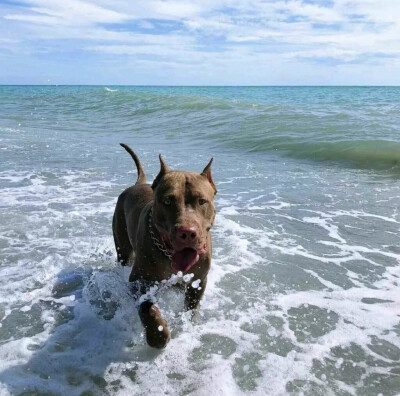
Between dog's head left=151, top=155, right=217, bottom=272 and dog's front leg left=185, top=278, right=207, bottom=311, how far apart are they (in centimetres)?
42

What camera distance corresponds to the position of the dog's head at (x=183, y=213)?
3.13 m

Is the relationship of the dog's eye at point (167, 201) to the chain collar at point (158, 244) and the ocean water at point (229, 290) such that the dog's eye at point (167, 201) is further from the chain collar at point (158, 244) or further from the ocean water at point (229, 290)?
the ocean water at point (229, 290)

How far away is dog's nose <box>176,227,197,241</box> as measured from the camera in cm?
307

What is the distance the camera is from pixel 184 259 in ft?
10.6

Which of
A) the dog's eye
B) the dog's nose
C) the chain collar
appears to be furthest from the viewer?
the chain collar

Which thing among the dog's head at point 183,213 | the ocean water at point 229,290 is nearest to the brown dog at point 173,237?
the dog's head at point 183,213

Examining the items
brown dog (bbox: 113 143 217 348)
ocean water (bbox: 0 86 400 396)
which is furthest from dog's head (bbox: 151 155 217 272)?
ocean water (bbox: 0 86 400 396)

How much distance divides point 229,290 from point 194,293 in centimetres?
75

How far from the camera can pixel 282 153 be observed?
12.4 m

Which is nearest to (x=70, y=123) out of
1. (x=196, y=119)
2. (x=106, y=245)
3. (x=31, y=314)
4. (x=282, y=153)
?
(x=196, y=119)

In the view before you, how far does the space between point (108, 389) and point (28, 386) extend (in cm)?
51

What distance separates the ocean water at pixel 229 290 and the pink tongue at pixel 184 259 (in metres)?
0.71

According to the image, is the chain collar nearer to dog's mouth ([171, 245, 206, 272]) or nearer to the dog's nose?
dog's mouth ([171, 245, 206, 272])

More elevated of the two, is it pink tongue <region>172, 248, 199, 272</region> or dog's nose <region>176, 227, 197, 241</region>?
dog's nose <region>176, 227, 197, 241</region>
